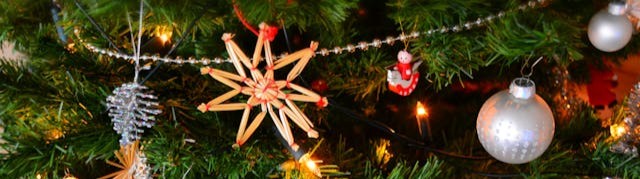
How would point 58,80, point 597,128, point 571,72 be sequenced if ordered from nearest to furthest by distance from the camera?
point 58,80
point 597,128
point 571,72

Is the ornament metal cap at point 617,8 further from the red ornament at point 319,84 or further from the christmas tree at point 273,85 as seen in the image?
the red ornament at point 319,84

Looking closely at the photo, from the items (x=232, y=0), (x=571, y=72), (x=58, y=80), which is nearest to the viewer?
(x=232, y=0)

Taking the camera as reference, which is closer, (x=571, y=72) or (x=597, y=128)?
(x=597, y=128)

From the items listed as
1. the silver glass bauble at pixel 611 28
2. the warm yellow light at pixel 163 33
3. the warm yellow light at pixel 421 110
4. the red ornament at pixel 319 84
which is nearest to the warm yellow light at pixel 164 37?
the warm yellow light at pixel 163 33

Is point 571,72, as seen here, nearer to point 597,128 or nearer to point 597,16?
point 597,128

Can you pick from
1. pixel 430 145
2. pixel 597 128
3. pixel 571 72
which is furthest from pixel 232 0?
pixel 571 72

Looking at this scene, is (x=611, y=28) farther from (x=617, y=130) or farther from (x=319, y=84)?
(x=319, y=84)

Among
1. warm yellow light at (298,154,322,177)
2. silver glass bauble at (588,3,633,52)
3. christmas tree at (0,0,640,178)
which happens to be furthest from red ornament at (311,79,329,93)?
silver glass bauble at (588,3,633,52)
